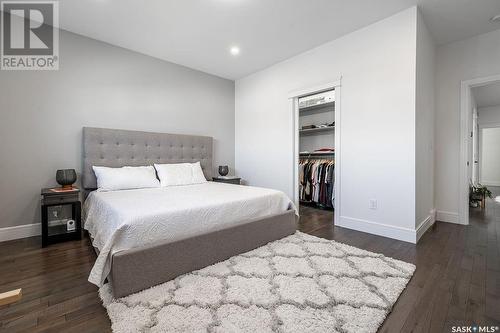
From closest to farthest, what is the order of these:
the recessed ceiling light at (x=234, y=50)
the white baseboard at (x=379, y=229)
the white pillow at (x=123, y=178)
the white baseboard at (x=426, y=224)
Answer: the white baseboard at (x=379, y=229) < the white baseboard at (x=426, y=224) < the white pillow at (x=123, y=178) < the recessed ceiling light at (x=234, y=50)

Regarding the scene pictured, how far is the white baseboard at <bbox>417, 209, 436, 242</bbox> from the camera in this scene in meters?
2.58

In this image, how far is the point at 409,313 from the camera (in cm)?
135

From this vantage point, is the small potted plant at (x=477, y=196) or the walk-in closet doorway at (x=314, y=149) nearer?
the walk-in closet doorway at (x=314, y=149)

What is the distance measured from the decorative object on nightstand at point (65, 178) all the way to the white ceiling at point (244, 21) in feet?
5.78

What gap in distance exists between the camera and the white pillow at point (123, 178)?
8.98 feet

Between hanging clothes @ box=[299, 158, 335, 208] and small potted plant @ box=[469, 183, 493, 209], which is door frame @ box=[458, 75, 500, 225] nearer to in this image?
small potted plant @ box=[469, 183, 493, 209]

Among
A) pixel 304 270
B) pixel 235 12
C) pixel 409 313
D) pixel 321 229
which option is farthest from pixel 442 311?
pixel 235 12

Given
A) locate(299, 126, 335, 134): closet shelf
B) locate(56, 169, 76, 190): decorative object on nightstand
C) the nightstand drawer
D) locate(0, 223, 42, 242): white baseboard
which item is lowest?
locate(0, 223, 42, 242): white baseboard

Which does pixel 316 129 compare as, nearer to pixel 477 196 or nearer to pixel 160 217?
pixel 477 196

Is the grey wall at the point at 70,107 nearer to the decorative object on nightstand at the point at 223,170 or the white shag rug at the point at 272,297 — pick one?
the decorative object on nightstand at the point at 223,170

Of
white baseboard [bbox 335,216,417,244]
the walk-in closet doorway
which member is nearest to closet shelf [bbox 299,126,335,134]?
the walk-in closet doorway

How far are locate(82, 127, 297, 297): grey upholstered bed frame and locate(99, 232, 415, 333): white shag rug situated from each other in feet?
0.29

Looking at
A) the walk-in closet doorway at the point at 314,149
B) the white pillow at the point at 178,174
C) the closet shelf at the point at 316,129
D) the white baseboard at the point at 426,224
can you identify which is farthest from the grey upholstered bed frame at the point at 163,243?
the closet shelf at the point at 316,129

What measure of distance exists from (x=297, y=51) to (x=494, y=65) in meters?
2.50
